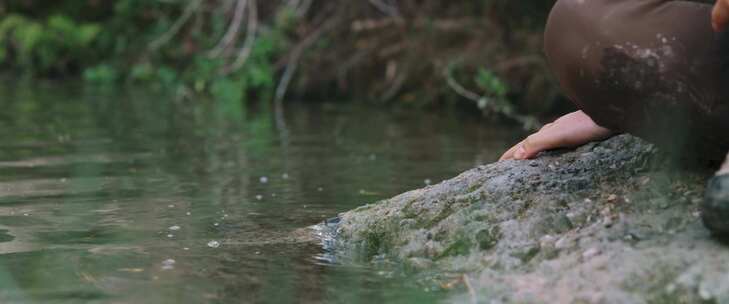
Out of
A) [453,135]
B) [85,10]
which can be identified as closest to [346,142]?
[453,135]

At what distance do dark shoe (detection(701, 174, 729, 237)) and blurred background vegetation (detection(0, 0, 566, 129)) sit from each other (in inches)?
224

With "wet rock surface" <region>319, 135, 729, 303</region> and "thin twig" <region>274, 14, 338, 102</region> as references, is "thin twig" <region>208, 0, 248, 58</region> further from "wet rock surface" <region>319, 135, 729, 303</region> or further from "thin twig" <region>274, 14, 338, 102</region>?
"wet rock surface" <region>319, 135, 729, 303</region>

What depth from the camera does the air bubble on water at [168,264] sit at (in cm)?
294

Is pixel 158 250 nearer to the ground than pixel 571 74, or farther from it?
nearer to the ground

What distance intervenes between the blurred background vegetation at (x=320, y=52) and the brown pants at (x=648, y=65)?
5363mm

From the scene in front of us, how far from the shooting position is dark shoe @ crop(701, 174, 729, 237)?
2.42 meters

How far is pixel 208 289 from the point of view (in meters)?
2.69

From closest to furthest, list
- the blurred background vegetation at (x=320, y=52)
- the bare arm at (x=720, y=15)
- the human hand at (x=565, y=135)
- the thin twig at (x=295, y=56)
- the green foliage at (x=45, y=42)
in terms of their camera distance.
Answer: the bare arm at (x=720, y=15) → the human hand at (x=565, y=135) → the blurred background vegetation at (x=320, y=52) → the thin twig at (x=295, y=56) → the green foliage at (x=45, y=42)

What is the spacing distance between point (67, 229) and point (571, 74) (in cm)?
174

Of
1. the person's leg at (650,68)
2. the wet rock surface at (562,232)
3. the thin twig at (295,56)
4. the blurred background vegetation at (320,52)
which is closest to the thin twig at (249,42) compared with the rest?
the blurred background vegetation at (320,52)

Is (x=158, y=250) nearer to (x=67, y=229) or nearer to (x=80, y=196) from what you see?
(x=67, y=229)

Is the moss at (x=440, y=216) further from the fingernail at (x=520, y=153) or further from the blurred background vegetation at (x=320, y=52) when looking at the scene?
the blurred background vegetation at (x=320, y=52)

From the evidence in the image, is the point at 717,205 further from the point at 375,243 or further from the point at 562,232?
the point at 375,243

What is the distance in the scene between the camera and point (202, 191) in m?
4.64
